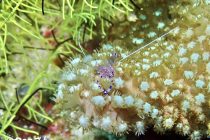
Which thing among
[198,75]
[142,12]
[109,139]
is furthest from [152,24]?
[109,139]

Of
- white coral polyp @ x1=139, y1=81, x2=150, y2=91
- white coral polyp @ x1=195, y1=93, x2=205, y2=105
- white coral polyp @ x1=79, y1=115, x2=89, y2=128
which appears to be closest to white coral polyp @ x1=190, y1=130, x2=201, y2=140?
white coral polyp @ x1=195, y1=93, x2=205, y2=105

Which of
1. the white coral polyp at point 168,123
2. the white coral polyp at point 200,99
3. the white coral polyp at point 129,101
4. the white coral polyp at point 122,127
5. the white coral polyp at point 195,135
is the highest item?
the white coral polyp at point 200,99

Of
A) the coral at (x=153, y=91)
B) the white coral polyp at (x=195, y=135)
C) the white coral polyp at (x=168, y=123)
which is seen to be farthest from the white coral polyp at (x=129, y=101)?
the white coral polyp at (x=195, y=135)

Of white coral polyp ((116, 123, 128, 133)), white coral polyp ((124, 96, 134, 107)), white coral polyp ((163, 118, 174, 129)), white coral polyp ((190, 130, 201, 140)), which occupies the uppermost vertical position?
white coral polyp ((124, 96, 134, 107))

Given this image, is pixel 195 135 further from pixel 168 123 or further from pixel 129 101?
pixel 129 101

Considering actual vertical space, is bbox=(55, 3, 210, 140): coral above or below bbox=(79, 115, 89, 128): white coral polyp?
above

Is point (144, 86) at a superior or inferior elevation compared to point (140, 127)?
superior

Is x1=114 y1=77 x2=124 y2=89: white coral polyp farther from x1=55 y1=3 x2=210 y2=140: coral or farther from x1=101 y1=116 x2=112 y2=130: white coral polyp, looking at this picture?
x1=101 y1=116 x2=112 y2=130: white coral polyp

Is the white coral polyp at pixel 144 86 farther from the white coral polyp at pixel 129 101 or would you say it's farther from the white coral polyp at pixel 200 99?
the white coral polyp at pixel 200 99

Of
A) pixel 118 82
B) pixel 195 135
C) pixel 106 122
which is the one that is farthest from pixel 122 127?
pixel 195 135
